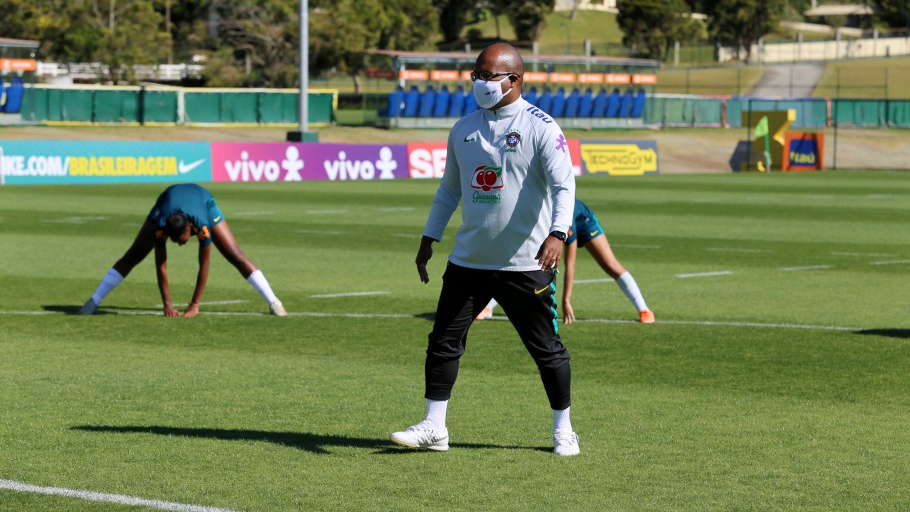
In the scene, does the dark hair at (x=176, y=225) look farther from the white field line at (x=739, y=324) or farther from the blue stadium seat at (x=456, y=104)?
the blue stadium seat at (x=456, y=104)

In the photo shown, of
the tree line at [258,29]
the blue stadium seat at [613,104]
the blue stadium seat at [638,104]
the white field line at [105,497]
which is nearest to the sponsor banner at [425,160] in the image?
the blue stadium seat at [613,104]

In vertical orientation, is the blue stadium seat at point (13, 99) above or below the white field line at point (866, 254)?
above

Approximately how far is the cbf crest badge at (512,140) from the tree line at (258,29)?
293 feet

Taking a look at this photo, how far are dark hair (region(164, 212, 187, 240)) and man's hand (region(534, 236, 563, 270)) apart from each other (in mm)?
5971

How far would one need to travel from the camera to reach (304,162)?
42.2 metres

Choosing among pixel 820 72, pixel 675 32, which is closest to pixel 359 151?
pixel 820 72

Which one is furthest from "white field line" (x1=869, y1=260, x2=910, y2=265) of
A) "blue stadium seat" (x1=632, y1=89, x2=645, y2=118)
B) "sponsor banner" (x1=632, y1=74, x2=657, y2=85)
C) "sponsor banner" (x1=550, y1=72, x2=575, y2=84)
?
"sponsor banner" (x1=632, y1=74, x2=657, y2=85)

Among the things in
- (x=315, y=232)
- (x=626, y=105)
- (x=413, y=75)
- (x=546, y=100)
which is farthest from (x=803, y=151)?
(x=315, y=232)

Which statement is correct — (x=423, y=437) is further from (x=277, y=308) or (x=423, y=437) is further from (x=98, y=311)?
(x=98, y=311)

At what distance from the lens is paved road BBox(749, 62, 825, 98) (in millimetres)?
116250

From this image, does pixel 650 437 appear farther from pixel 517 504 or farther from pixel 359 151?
pixel 359 151

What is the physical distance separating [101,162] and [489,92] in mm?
32908

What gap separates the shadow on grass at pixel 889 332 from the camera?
13.2 meters

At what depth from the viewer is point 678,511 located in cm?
685
